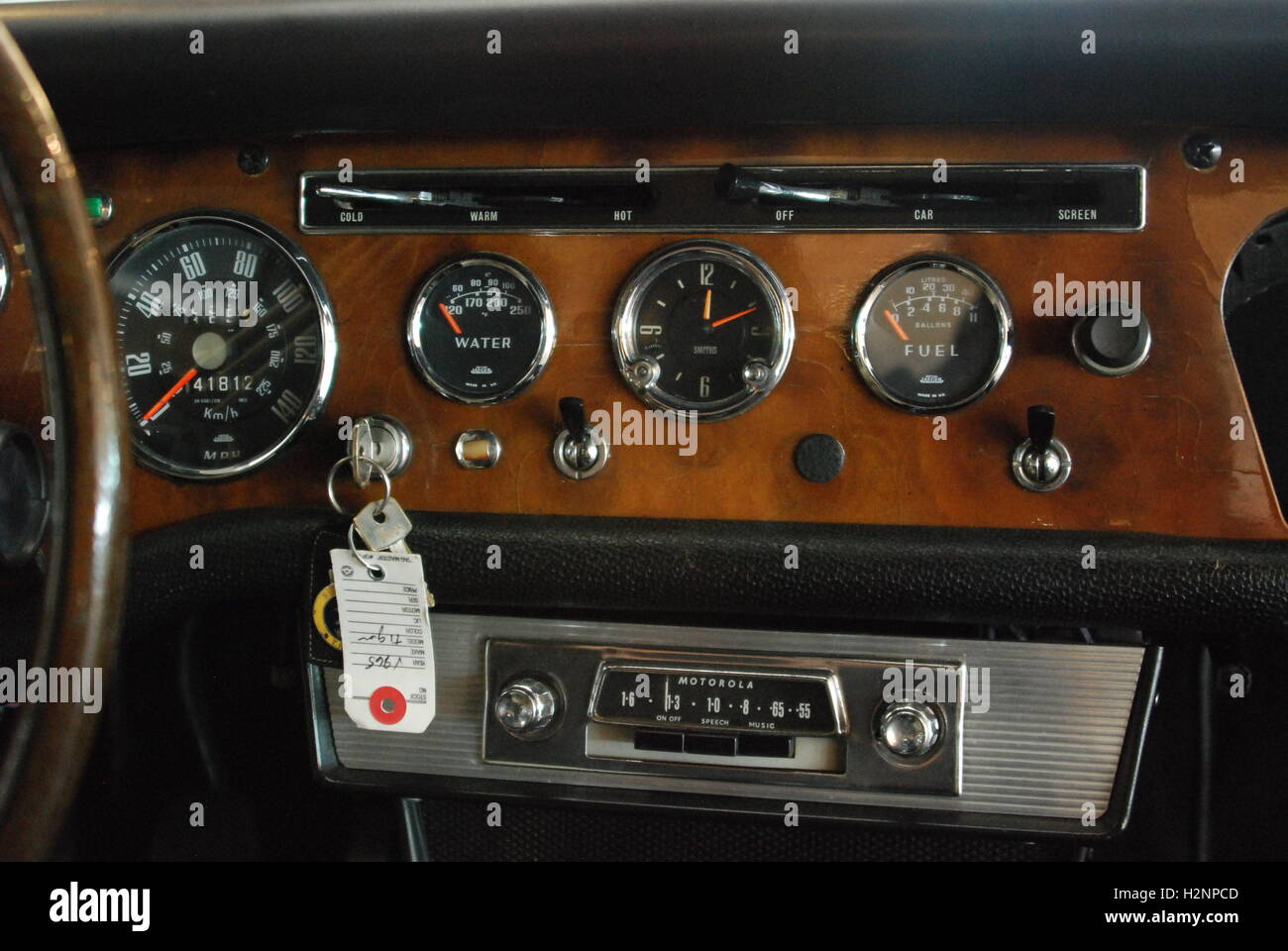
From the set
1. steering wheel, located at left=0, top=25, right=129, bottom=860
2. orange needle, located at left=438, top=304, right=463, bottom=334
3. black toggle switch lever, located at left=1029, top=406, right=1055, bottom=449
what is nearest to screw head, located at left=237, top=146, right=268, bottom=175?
orange needle, located at left=438, top=304, right=463, bottom=334

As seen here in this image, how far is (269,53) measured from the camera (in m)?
1.27

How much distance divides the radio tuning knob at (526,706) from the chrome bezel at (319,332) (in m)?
0.44

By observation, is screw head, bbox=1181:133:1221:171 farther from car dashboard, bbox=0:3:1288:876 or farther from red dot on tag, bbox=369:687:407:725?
red dot on tag, bbox=369:687:407:725

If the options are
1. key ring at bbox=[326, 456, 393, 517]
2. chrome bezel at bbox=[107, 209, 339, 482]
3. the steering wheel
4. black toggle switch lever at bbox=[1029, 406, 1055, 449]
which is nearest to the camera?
the steering wheel

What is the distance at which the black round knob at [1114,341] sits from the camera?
4.06ft

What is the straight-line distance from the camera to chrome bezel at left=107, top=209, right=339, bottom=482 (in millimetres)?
1407

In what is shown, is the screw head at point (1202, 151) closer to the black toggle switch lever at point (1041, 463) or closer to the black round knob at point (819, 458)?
the black toggle switch lever at point (1041, 463)

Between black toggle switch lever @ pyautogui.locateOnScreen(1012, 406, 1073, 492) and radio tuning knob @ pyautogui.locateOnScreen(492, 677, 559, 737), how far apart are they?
637 mm

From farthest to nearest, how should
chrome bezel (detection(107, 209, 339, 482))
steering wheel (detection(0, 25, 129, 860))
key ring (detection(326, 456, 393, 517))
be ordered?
chrome bezel (detection(107, 209, 339, 482)) < key ring (detection(326, 456, 393, 517)) < steering wheel (detection(0, 25, 129, 860))

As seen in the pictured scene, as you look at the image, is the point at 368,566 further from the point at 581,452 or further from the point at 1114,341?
the point at 1114,341

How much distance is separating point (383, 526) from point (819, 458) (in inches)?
21.1

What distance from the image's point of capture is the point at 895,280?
1319mm

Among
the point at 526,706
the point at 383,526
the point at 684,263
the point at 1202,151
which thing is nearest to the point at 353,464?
→ the point at 383,526

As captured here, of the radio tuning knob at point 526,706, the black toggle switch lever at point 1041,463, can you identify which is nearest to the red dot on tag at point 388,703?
the radio tuning knob at point 526,706
